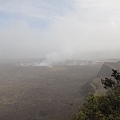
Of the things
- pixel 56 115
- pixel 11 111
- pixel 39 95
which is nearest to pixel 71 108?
pixel 56 115

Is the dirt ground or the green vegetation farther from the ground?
the green vegetation

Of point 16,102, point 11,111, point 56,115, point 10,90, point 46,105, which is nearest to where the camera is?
point 56,115

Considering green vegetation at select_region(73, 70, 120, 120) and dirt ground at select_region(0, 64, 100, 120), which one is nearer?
green vegetation at select_region(73, 70, 120, 120)

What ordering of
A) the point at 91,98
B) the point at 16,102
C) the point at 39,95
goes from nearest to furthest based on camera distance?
the point at 91,98 → the point at 16,102 → the point at 39,95

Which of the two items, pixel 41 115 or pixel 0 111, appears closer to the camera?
pixel 41 115

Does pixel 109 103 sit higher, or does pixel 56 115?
pixel 109 103

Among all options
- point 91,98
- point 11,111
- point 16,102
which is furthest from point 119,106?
point 16,102

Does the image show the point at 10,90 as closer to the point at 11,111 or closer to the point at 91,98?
the point at 11,111

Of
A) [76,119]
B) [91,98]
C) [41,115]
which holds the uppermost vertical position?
[91,98]

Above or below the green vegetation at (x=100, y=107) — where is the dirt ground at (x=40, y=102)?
below

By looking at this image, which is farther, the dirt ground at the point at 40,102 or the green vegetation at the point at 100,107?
the dirt ground at the point at 40,102
